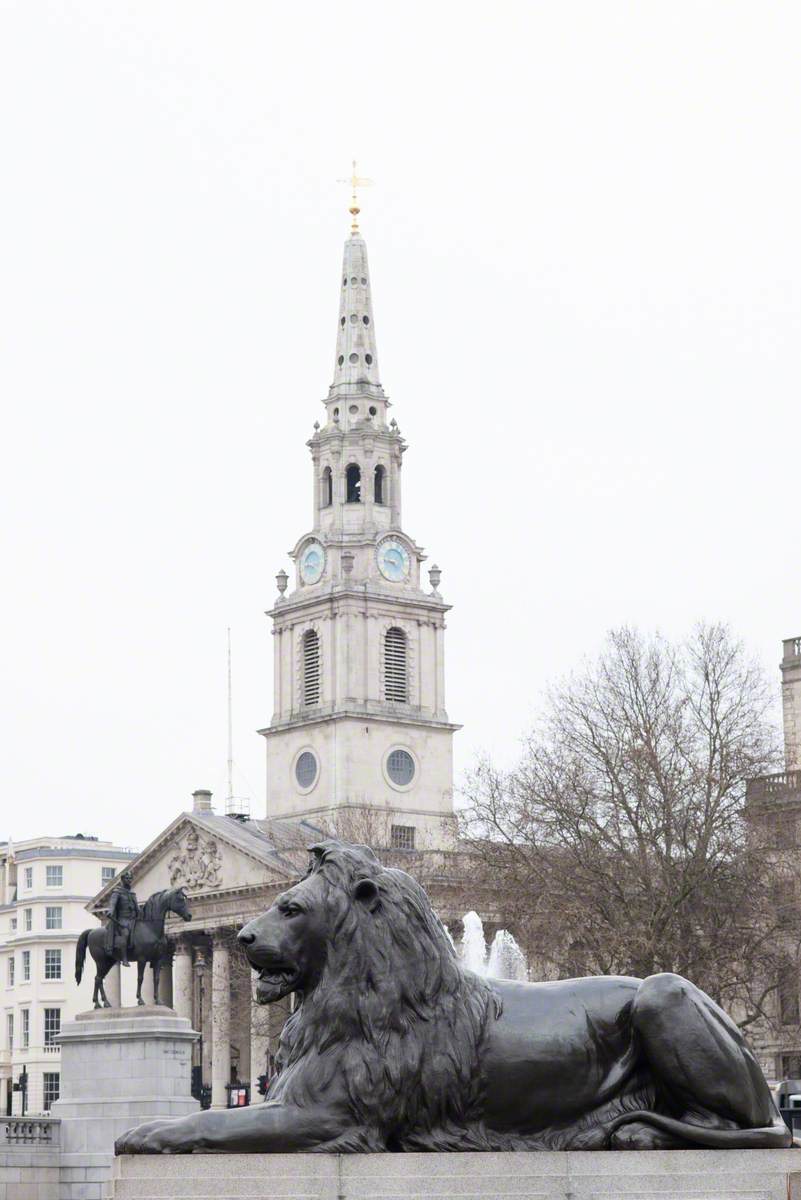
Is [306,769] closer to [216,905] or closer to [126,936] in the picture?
[216,905]

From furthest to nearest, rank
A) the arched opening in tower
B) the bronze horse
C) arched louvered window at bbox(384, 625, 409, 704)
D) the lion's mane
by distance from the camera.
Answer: the arched opening in tower
arched louvered window at bbox(384, 625, 409, 704)
the bronze horse
the lion's mane

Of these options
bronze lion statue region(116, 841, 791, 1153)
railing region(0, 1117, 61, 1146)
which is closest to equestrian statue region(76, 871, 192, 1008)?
railing region(0, 1117, 61, 1146)

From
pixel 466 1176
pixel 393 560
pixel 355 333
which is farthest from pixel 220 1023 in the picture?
pixel 466 1176

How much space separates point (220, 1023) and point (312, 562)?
29815 mm

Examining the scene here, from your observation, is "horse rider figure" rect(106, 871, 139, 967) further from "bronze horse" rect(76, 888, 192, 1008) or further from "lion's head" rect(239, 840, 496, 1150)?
"lion's head" rect(239, 840, 496, 1150)

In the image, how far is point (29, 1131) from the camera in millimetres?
42438

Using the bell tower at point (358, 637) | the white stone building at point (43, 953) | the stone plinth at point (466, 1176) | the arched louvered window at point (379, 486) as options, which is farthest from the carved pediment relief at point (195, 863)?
the stone plinth at point (466, 1176)

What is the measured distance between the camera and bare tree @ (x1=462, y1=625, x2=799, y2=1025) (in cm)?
4550

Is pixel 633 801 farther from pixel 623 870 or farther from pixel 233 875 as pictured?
pixel 233 875

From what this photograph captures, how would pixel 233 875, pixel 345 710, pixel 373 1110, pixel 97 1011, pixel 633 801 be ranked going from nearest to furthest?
pixel 373 1110 < pixel 97 1011 < pixel 633 801 < pixel 233 875 < pixel 345 710

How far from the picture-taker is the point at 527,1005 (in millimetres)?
8578

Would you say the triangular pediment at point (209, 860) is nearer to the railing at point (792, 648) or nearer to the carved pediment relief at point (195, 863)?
the carved pediment relief at point (195, 863)

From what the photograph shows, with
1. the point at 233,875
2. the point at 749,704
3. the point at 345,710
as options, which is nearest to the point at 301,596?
the point at 345,710

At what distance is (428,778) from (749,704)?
186ft
